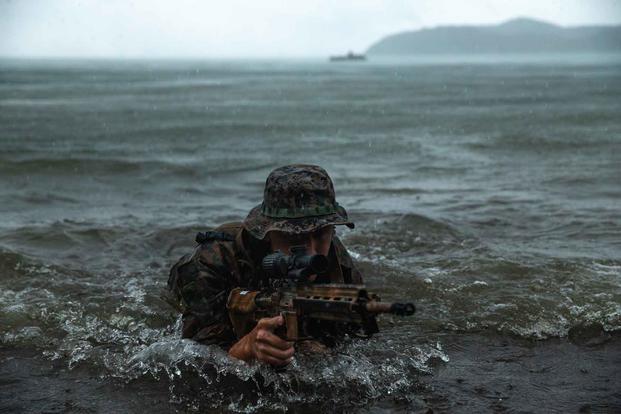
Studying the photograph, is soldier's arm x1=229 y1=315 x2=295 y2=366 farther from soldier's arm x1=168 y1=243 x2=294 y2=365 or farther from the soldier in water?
soldier's arm x1=168 y1=243 x2=294 y2=365

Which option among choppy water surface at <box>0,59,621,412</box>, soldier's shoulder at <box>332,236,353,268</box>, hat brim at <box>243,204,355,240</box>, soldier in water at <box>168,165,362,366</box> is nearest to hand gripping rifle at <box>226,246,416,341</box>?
soldier in water at <box>168,165,362,366</box>

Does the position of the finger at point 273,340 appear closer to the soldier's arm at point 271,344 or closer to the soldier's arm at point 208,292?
the soldier's arm at point 271,344

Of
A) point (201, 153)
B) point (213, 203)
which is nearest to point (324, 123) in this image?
point (201, 153)

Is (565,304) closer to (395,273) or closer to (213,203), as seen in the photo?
(395,273)

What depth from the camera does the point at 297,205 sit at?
4.52m

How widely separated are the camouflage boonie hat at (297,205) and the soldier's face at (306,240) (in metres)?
0.08

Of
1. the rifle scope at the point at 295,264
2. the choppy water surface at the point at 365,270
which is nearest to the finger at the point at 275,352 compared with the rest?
the rifle scope at the point at 295,264

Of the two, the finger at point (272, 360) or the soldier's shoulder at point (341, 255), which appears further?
the soldier's shoulder at point (341, 255)

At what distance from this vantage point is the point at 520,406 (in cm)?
493

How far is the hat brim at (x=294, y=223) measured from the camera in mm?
4426

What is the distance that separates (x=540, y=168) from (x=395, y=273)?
875cm

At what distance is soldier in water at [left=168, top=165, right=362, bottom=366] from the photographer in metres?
4.44

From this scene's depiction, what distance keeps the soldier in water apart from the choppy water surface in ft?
0.96

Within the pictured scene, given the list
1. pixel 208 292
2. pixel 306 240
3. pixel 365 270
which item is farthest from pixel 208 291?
pixel 365 270
